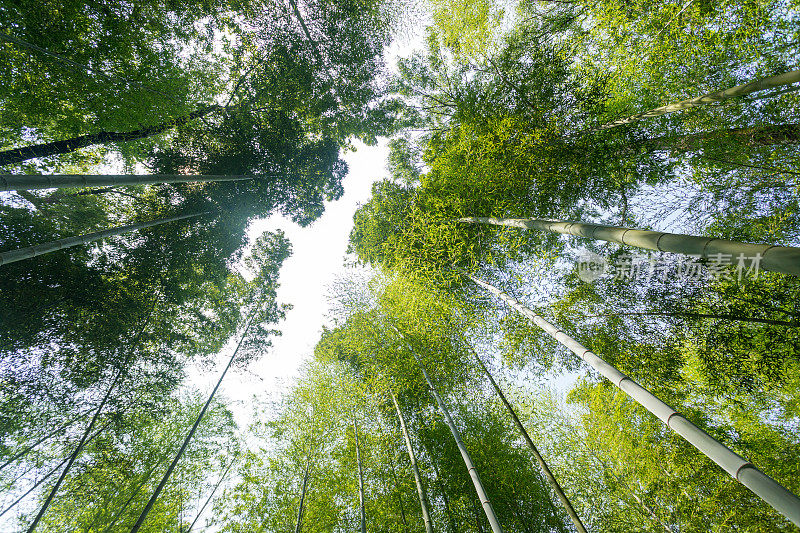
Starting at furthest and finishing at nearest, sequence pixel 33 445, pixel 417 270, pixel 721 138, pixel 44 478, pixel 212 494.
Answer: pixel 212 494
pixel 417 270
pixel 44 478
pixel 33 445
pixel 721 138

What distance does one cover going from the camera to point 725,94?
102 inches

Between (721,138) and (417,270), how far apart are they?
398 cm

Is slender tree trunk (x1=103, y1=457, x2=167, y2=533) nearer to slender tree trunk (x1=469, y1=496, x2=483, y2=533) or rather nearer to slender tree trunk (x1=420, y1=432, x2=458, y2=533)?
slender tree trunk (x1=420, y1=432, x2=458, y2=533)

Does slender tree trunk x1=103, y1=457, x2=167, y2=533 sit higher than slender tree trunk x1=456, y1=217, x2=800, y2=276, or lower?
higher

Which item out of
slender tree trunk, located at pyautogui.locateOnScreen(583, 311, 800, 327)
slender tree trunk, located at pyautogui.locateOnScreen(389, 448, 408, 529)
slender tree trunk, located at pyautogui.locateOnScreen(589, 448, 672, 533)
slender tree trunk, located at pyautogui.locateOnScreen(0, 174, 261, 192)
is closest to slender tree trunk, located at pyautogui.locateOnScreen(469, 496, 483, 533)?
slender tree trunk, located at pyautogui.locateOnScreen(389, 448, 408, 529)

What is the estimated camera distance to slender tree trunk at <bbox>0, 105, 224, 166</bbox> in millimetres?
4152

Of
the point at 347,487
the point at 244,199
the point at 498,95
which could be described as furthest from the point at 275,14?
the point at 347,487

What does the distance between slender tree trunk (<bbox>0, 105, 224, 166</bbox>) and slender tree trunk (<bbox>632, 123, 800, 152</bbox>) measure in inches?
281

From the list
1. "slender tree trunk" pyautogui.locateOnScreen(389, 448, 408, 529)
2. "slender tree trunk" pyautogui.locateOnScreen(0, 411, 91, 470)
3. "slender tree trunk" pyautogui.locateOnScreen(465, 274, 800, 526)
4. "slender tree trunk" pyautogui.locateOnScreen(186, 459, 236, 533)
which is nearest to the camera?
"slender tree trunk" pyautogui.locateOnScreen(465, 274, 800, 526)

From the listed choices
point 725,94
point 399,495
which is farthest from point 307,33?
point 399,495

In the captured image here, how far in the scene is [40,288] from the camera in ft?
13.8

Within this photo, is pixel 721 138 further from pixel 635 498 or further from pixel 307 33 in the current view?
pixel 307 33

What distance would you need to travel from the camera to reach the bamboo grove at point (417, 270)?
326cm

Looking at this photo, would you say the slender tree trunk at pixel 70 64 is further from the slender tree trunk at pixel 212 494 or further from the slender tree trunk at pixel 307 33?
the slender tree trunk at pixel 212 494
